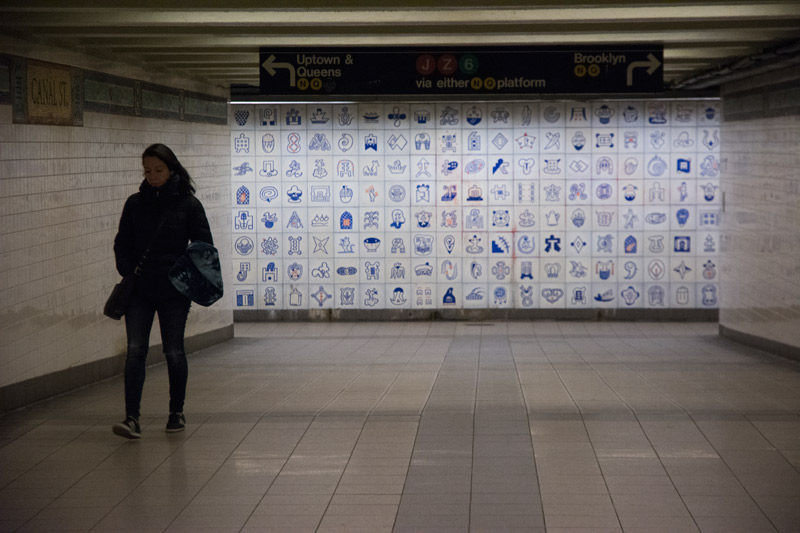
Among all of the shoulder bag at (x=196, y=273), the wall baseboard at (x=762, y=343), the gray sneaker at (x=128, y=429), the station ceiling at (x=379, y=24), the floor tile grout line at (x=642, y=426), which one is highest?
the station ceiling at (x=379, y=24)

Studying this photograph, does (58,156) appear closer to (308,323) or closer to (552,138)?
(308,323)

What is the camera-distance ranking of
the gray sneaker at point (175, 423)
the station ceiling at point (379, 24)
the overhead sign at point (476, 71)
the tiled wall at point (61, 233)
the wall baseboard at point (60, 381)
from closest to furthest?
the gray sneaker at point (175, 423) → the station ceiling at point (379, 24) → the wall baseboard at point (60, 381) → the tiled wall at point (61, 233) → the overhead sign at point (476, 71)

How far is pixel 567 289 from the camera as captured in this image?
590 inches

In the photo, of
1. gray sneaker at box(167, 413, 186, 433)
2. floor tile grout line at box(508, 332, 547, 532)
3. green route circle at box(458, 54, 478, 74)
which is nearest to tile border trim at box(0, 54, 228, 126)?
gray sneaker at box(167, 413, 186, 433)

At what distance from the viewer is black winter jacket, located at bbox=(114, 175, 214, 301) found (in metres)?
6.58

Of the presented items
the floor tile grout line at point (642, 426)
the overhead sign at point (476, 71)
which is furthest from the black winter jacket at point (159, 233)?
the floor tile grout line at point (642, 426)

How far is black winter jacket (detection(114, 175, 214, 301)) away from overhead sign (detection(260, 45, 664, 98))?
2477 millimetres

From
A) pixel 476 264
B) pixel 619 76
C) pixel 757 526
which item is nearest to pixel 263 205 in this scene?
pixel 476 264

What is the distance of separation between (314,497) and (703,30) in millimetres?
5308

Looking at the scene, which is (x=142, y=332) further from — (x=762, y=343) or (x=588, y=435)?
(x=762, y=343)

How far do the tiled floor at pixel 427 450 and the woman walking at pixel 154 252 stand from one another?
1.45ft

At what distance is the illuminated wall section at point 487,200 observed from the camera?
14.8 m

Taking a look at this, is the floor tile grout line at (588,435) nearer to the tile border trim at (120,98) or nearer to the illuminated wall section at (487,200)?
the tile border trim at (120,98)

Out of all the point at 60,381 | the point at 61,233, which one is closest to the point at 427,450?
the point at 60,381
